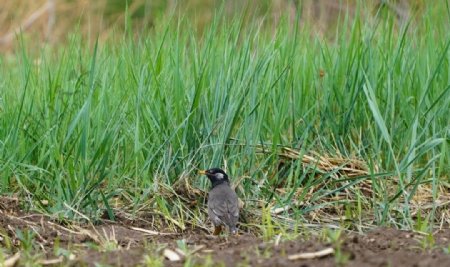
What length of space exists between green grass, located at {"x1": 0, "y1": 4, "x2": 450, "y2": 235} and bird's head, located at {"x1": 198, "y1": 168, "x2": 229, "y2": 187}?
0.68 feet

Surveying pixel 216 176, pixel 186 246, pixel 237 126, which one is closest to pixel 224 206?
pixel 216 176

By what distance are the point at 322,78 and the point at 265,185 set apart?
845mm

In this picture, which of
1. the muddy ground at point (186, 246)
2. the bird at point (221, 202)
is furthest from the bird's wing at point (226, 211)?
the muddy ground at point (186, 246)

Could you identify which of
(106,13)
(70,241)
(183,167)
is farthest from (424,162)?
(106,13)

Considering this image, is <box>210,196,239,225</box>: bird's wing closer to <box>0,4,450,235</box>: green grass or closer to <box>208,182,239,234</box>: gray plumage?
<box>208,182,239,234</box>: gray plumage

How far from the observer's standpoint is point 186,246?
13.8ft

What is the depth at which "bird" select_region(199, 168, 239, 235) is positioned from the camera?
495 centimetres

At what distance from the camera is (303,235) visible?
15.6 feet

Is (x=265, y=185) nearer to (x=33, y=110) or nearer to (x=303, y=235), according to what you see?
(x=303, y=235)

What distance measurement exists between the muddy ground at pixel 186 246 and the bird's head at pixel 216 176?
0.28m

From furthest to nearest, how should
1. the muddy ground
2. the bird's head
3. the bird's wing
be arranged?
the bird's head < the bird's wing < the muddy ground

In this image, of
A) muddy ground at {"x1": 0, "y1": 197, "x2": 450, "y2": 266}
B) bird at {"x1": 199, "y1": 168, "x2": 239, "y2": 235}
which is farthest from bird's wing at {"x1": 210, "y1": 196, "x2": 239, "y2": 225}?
muddy ground at {"x1": 0, "y1": 197, "x2": 450, "y2": 266}

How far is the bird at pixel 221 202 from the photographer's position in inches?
195

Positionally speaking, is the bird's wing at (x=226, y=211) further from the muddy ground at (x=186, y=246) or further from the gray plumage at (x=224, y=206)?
the muddy ground at (x=186, y=246)
